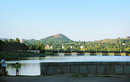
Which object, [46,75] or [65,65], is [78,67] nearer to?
[65,65]

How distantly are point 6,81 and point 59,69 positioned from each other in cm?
434

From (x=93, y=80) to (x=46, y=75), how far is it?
429cm

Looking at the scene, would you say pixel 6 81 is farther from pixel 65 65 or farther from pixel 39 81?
pixel 65 65

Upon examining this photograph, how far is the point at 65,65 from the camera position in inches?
839

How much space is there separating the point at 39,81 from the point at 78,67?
13.1ft

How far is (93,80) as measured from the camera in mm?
18234

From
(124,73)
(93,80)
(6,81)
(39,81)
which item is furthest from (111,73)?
(6,81)

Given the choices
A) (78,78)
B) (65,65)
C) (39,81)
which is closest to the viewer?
(39,81)

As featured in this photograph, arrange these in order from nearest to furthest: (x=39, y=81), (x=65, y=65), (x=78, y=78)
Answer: (x=39, y=81) → (x=78, y=78) → (x=65, y=65)

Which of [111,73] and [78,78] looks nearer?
[78,78]

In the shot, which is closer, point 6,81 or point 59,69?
point 6,81

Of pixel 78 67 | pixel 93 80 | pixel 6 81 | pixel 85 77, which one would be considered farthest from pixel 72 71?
pixel 6 81

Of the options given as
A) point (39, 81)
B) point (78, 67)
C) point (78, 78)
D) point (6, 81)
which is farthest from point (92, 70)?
point (6, 81)

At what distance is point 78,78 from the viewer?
19.4 metres
